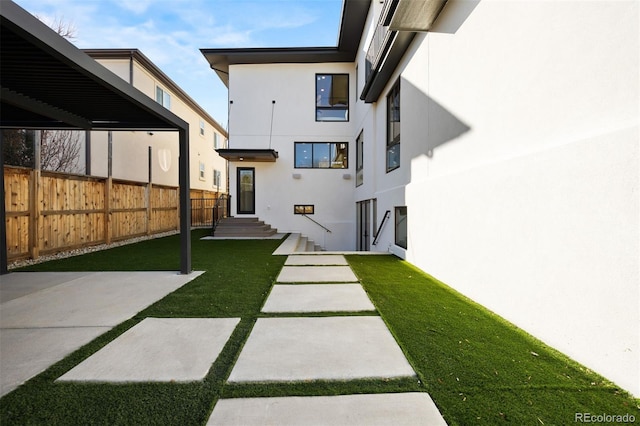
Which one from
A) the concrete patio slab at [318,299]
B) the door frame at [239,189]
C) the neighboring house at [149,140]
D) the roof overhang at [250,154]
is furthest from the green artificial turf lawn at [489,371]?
the neighboring house at [149,140]

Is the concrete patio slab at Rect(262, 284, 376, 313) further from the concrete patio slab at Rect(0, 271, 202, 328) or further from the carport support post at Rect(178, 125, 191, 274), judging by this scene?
the carport support post at Rect(178, 125, 191, 274)

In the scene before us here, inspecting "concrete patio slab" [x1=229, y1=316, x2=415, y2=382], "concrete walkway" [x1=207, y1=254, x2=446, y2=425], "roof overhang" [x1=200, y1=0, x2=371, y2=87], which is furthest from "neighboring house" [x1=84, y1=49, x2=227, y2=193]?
"concrete patio slab" [x1=229, y1=316, x2=415, y2=382]

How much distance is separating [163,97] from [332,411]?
17.0m

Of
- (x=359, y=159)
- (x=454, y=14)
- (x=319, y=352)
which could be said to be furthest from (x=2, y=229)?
(x=359, y=159)

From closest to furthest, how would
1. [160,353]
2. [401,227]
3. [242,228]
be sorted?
[160,353] < [401,227] < [242,228]

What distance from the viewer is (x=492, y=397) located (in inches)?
75.2

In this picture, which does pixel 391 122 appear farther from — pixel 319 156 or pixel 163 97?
pixel 163 97

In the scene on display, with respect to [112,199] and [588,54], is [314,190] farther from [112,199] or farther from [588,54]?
[588,54]

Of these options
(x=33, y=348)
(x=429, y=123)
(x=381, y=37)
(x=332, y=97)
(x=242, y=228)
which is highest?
(x=332, y=97)

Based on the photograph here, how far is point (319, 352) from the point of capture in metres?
2.47

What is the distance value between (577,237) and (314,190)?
11.1 meters

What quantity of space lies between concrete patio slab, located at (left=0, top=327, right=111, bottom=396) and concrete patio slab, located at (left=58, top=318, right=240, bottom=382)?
0.30 metres

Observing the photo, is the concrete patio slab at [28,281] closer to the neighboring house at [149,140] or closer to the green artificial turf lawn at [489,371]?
the green artificial turf lawn at [489,371]

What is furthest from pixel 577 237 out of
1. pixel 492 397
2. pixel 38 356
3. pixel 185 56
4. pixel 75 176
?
pixel 185 56
